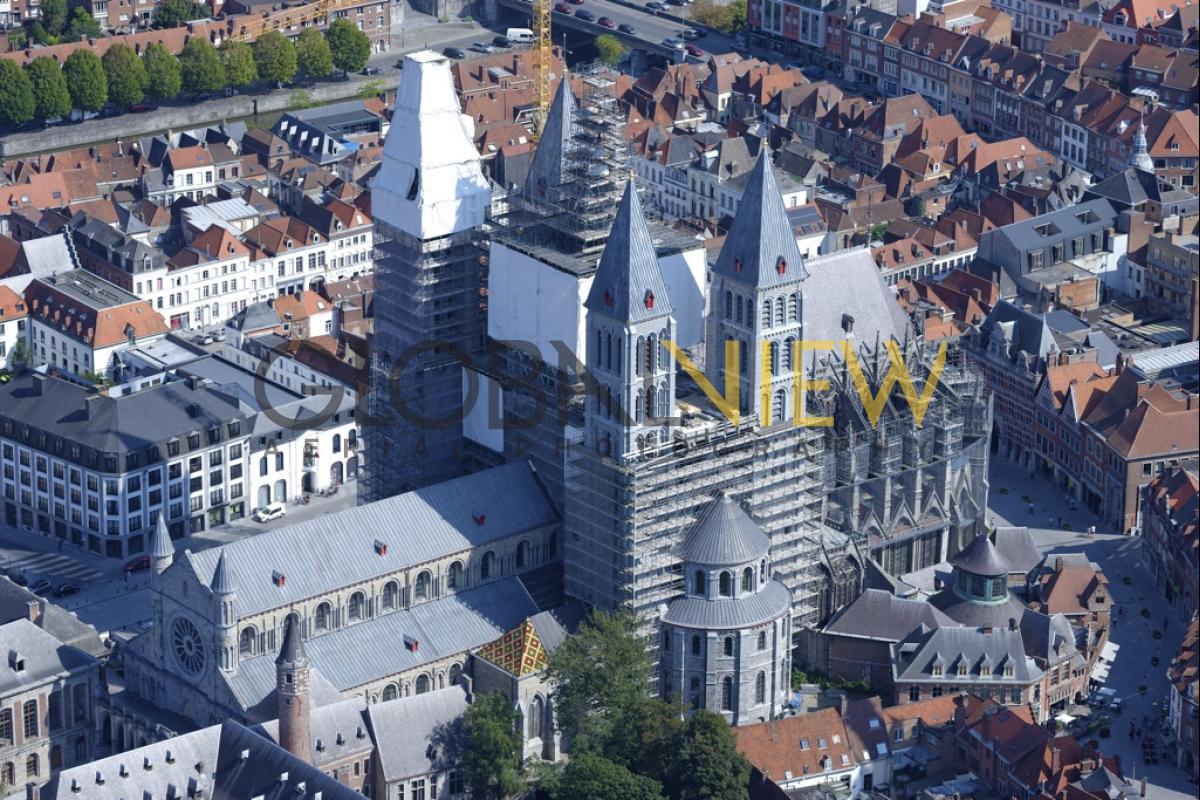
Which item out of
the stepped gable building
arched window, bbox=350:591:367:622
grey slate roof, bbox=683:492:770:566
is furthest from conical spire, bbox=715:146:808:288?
arched window, bbox=350:591:367:622

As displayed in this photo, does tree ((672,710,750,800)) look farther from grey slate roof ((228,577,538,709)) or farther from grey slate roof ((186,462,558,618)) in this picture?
grey slate roof ((186,462,558,618))

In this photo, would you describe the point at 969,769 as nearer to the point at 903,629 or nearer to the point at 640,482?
the point at 903,629

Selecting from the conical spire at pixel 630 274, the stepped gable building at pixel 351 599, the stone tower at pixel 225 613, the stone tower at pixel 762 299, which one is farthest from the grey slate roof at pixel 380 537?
the conical spire at pixel 630 274

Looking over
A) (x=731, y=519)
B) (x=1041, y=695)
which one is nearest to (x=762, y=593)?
(x=731, y=519)

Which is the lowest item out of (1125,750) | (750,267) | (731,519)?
(1125,750)

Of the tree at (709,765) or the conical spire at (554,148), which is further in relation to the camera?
the conical spire at (554,148)

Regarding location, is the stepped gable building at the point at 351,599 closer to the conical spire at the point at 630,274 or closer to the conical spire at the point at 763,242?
the conical spire at the point at 630,274
